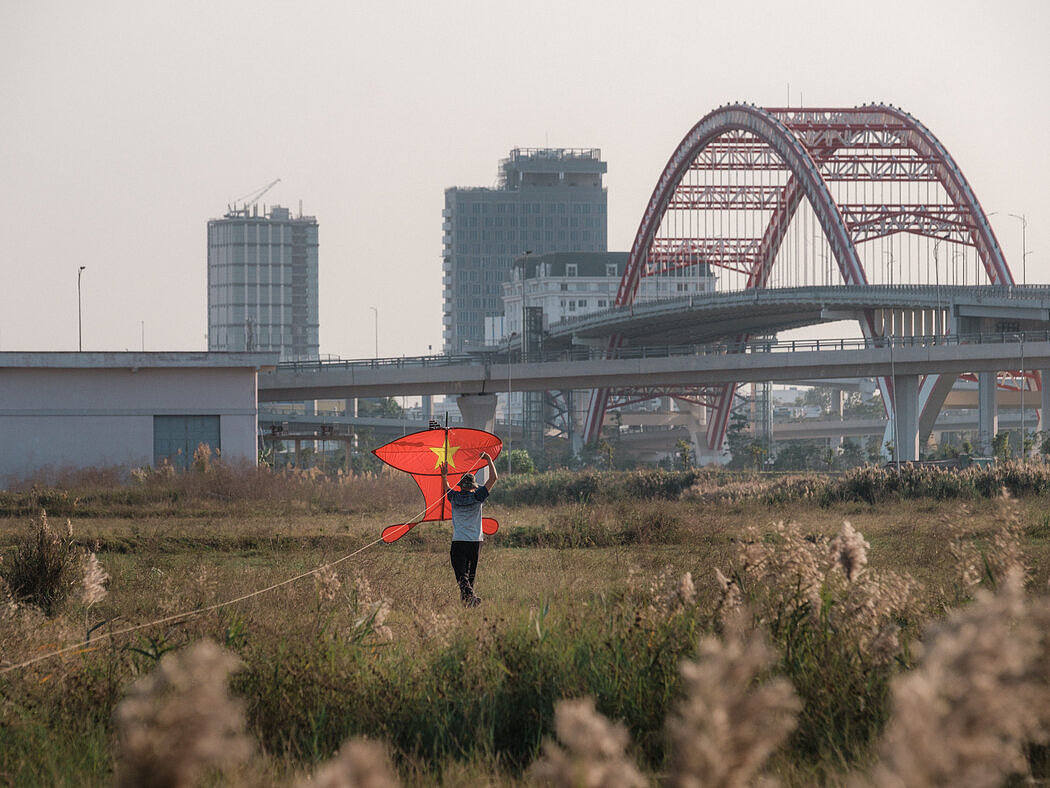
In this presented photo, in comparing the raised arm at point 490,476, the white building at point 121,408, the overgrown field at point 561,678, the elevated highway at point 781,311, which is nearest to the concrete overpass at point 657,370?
the elevated highway at point 781,311

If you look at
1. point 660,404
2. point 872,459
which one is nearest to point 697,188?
point 872,459

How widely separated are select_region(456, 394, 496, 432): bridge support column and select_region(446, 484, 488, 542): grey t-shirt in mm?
47718

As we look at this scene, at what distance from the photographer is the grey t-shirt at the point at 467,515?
12.9 m

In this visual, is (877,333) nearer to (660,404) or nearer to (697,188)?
(697,188)

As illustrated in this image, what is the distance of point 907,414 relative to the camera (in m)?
63.9

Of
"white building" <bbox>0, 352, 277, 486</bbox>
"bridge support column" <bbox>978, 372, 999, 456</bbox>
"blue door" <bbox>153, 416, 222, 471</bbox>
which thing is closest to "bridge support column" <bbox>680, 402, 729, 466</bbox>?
"bridge support column" <bbox>978, 372, 999, 456</bbox>

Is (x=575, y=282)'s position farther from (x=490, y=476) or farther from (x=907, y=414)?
(x=490, y=476)

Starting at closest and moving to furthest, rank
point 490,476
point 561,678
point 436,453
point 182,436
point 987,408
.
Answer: point 561,678 < point 490,476 < point 436,453 < point 182,436 < point 987,408

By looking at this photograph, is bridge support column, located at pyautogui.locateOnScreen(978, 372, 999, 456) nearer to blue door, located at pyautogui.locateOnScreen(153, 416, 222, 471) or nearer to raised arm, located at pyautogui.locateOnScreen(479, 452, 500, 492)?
blue door, located at pyautogui.locateOnScreen(153, 416, 222, 471)

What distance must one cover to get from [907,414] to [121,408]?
127ft

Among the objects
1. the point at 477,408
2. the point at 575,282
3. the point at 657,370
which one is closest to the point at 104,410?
the point at 477,408

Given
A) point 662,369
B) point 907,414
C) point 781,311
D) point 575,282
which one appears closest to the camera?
point 662,369

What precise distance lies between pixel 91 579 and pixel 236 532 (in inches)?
594

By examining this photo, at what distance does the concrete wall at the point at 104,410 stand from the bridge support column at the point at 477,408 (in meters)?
16.4
